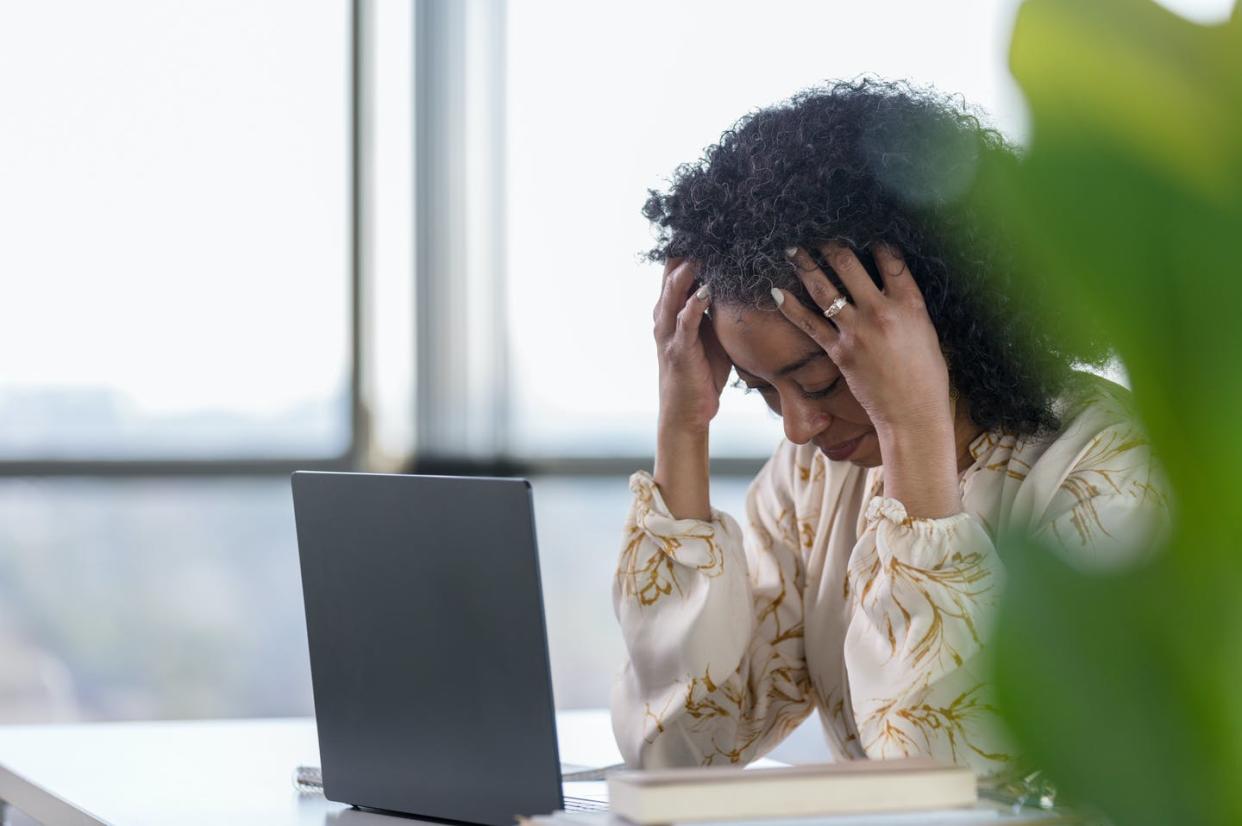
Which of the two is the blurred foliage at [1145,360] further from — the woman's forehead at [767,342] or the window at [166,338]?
the window at [166,338]

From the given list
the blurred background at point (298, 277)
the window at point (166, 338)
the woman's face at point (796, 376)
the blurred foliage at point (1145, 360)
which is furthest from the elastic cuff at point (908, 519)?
the window at point (166, 338)

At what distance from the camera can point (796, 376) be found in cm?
132

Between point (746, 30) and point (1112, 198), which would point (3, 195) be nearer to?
point (746, 30)

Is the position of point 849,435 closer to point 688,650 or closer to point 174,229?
point 688,650

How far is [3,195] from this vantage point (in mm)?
2941

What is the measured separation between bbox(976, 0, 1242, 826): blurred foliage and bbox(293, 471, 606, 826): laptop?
0.65 meters

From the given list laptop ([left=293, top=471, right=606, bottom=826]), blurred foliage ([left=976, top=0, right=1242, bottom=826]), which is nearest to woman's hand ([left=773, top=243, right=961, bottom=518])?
laptop ([left=293, top=471, right=606, bottom=826])

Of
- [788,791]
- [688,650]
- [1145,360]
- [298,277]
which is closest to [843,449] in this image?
[688,650]

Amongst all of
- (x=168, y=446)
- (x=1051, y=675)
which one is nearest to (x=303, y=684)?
(x=168, y=446)

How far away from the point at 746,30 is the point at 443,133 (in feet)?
2.32

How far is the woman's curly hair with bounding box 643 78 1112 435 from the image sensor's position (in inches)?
49.9

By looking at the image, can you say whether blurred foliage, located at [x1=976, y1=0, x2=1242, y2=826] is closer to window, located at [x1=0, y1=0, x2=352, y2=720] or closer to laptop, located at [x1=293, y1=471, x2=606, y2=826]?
laptop, located at [x1=293, y1=471, x2=606, y2=826]

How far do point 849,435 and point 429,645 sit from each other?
517mm

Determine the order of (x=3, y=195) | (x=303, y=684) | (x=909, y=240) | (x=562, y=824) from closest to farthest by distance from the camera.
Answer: (x=562, y=824)
(x=909, y=240)
(x=3, y=195)
(x=303, y=684)
